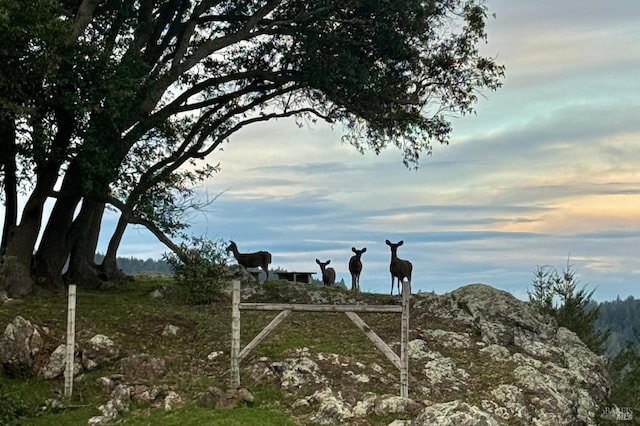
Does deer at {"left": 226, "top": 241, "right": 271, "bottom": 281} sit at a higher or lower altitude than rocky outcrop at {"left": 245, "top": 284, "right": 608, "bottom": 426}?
higher

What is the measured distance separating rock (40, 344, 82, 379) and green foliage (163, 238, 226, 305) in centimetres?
737

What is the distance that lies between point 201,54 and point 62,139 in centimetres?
596

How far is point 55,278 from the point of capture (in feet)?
88.6

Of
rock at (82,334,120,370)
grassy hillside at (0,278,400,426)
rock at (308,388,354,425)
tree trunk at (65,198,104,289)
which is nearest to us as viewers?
rock at (308,388,354,425)

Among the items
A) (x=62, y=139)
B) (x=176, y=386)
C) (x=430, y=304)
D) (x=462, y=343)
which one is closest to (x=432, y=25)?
(x=430, y=304)

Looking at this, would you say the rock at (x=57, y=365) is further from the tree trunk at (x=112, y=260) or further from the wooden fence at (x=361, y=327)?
the tree trunk at (x=112, y=260)

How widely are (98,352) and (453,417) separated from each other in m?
9.26

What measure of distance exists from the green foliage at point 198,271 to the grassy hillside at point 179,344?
60 centimetres

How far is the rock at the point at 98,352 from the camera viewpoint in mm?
Answer: 18375

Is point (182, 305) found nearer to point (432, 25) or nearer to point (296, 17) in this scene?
point (296, 17)

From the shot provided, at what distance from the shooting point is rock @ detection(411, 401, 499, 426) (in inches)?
572

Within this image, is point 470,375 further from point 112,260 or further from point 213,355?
point 112,260

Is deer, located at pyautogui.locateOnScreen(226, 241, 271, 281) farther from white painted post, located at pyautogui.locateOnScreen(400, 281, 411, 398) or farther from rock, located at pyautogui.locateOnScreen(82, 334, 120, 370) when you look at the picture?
white painted post, located at pyautogui.locateOnScreen(400, 281, 411, 398)

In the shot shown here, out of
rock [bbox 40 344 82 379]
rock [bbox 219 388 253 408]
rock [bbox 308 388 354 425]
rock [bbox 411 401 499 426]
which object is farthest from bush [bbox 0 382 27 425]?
rock [bbox 411 401 499 426]
